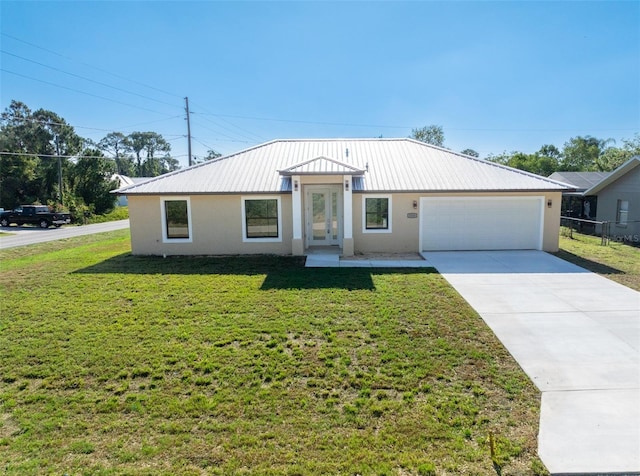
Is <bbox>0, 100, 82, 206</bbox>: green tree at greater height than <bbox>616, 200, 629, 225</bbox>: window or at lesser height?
greater

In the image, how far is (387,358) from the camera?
582 centimetres

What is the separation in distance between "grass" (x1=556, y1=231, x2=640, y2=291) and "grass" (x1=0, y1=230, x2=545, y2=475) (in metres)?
5.43

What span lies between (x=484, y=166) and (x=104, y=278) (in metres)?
14.2

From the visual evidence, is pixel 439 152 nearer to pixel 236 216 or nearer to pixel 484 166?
pixel 484 166

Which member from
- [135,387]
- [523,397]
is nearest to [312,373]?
[135,387]

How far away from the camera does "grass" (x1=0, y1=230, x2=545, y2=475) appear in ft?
12.6

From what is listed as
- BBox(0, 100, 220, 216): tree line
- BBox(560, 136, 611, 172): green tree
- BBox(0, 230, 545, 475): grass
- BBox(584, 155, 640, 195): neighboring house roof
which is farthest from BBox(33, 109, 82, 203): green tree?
BBox(560, 136, 611, 172): green tree

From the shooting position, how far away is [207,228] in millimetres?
14336

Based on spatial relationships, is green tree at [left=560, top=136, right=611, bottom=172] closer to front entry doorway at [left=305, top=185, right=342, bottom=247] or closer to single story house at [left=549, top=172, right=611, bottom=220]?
single story house at [left=549, top=172, right=611, bottom=220]

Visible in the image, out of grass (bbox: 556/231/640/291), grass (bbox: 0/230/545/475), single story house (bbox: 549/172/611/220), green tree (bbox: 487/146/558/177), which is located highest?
green tree (bbox: 487/146/558/177)

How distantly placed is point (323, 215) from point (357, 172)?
2.73 m

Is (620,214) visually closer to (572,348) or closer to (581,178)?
(581,178)

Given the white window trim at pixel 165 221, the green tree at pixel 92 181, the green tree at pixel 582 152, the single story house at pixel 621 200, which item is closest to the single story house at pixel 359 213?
the white window trim at pixel 165 221

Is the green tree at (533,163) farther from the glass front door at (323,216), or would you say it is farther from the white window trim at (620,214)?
the glass front door at (323,216)
